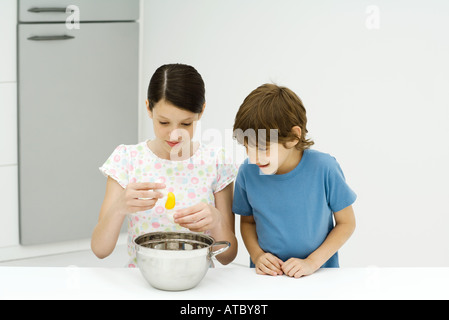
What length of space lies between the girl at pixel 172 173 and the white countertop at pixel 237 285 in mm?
127

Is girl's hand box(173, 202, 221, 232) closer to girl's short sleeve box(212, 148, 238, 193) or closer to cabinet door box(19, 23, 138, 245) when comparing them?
girl's short sleeve box(212, 148, 238, 193)

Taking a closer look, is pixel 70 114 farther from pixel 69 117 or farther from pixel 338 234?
pixel 338 234

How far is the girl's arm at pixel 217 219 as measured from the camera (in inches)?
43.7

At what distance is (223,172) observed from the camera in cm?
144

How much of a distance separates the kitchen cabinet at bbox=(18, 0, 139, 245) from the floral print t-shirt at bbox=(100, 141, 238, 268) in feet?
4.11

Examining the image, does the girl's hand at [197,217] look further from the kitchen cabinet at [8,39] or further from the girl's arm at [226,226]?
the kitchen cabinet at [8,39]

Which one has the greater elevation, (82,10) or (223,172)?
(82,10)

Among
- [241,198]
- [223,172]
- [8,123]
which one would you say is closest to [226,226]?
[241,198]

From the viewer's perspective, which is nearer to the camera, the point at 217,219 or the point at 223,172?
the point at 217,219

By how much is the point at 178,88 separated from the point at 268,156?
24 centimetres

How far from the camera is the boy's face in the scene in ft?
3.92

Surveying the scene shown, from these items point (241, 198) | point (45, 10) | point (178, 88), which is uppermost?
point (45, 10)

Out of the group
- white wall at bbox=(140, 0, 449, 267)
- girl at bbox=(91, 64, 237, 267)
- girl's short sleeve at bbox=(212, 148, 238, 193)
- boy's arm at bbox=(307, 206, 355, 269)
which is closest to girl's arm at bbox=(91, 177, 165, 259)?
girl at bbox=(91, 64, 237, 267)
